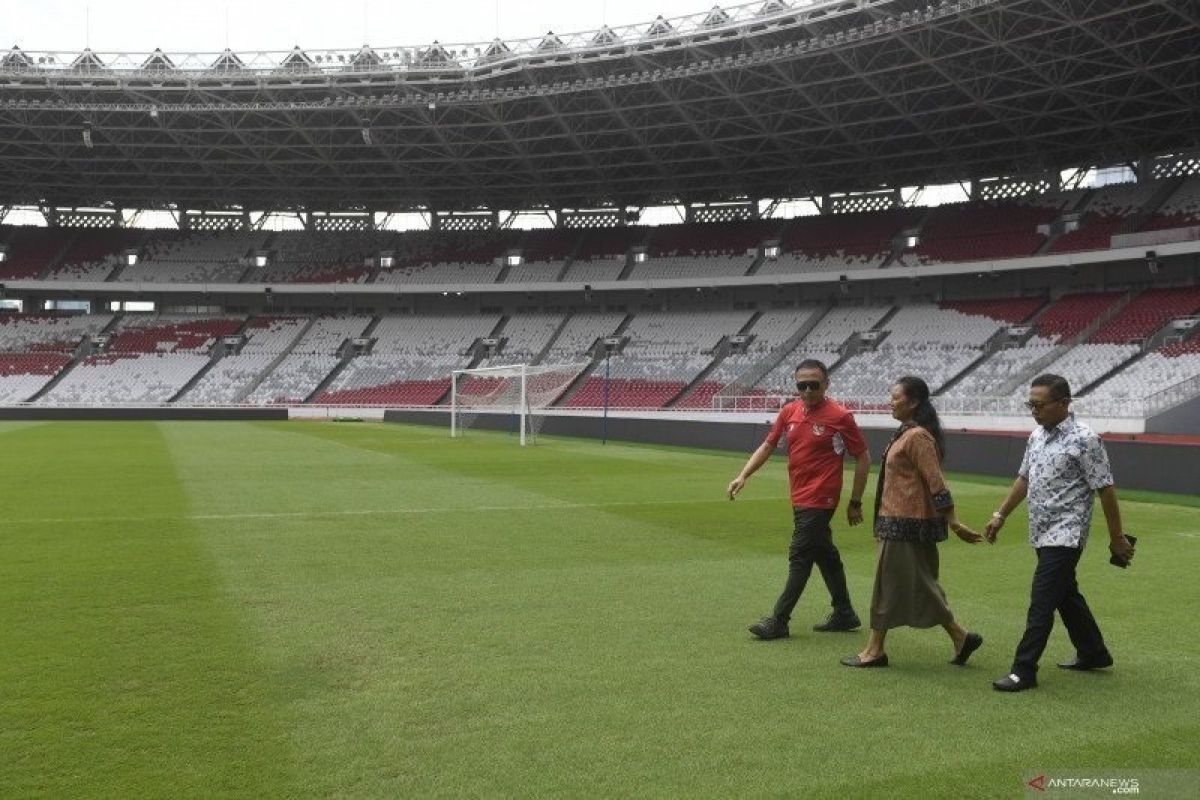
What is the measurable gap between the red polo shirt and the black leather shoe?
3.67ft

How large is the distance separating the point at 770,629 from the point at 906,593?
1.20 metres

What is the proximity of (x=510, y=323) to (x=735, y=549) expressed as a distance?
183ft

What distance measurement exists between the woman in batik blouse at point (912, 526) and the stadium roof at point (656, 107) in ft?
105

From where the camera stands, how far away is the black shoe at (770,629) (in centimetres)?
734

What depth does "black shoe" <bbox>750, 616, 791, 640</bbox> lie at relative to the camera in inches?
289

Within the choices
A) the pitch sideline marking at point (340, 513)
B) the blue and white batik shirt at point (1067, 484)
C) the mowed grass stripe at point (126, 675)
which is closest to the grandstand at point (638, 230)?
the pitch sideline marking at point (340, 513)

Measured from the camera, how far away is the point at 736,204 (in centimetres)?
6562

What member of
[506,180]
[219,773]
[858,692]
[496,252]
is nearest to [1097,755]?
[858,692]

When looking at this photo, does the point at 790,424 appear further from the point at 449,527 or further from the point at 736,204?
the point at 736,204

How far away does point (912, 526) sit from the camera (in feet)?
21.3

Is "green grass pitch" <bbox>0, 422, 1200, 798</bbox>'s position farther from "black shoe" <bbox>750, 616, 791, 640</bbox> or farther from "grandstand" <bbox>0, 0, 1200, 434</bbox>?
"grandstand" <bbox>0, 0, 1200, 434</bbox>

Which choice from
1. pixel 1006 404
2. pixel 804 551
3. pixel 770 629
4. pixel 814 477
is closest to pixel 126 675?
pixel 770 629

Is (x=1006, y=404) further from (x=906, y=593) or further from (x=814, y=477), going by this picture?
(x=906, y=593)

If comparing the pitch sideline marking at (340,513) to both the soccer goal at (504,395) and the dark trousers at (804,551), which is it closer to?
the dark trousers at (804,551)
